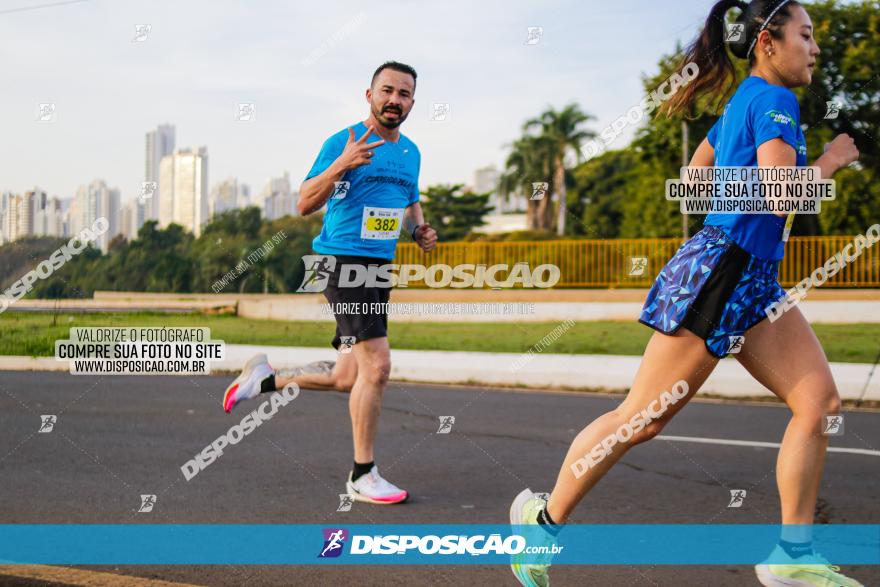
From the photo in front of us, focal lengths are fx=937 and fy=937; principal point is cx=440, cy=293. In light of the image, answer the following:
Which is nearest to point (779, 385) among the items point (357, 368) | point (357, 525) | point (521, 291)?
point (357, 525)

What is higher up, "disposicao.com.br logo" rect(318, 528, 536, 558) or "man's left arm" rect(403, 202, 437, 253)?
"man's left arm" rect(403, 202, 437, 253)

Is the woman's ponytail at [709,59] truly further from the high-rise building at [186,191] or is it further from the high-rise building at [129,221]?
the high-rise building at [186,191]

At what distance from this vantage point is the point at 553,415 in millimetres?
7719

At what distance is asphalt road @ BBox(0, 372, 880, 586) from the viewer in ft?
11.8

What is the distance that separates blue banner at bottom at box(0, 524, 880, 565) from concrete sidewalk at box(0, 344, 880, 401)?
496 cm

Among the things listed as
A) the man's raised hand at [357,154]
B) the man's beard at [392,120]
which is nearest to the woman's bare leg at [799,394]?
the man's raised hand at [357,154]

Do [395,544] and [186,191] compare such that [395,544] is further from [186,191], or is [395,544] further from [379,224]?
[186,191]

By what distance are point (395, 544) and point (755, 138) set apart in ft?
7.17

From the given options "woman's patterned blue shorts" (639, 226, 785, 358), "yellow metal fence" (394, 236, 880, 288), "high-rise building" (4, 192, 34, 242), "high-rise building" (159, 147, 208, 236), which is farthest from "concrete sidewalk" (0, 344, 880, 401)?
"yellow metal fence" (394, 236, 880, 288)

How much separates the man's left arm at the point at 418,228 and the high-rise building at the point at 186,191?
6.84 m

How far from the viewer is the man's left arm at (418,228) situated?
4.94m

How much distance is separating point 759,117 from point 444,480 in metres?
2.92

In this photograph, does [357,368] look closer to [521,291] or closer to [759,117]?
[759,117]

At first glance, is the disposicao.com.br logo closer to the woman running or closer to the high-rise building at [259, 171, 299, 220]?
the woman running
